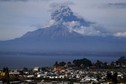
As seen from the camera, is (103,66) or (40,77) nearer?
(40,77)

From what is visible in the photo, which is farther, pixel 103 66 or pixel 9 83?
pixel 103 66

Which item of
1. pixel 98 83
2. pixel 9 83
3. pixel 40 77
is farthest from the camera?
pixel 40 77

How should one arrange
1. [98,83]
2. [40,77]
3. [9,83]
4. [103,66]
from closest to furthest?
1. [9,83]
2. [98,83]
3. [40,77]
4. [103,66]

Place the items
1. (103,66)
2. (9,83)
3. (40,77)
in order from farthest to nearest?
(103,66) → (40,77) → (9,83)

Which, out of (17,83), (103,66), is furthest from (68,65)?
(17,83)

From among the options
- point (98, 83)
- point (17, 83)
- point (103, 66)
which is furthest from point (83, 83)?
point (103, 66)

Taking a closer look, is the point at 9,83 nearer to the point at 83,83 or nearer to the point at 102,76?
the point at 83,83

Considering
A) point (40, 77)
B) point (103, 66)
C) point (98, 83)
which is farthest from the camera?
point (103, 66)

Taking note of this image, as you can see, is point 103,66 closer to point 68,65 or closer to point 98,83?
point 68,65

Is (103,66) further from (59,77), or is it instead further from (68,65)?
(59,77)
